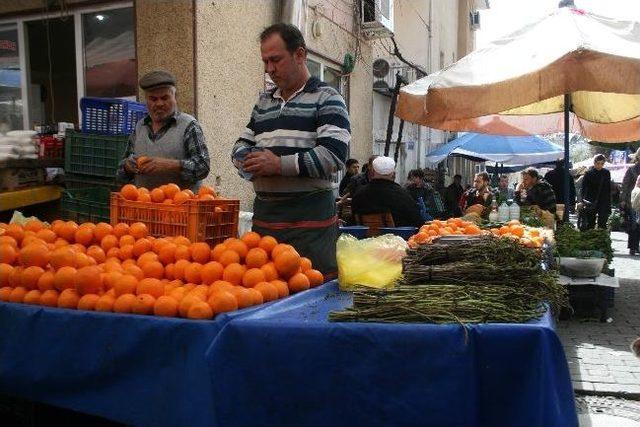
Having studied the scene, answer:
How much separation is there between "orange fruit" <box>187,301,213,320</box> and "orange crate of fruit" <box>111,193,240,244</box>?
32.0 inches

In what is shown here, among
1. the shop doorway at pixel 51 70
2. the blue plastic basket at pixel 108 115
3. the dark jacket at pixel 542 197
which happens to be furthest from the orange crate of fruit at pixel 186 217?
the dark jacket at pixel 542 197

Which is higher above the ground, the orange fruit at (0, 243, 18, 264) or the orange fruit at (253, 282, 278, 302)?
the orange fruit at (0, 243, 18, 264)

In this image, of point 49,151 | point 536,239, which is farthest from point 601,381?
point 49,151

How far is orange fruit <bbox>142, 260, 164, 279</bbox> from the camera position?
2.58m

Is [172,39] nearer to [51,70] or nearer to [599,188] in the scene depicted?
[51,70]

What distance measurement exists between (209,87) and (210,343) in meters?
4.83

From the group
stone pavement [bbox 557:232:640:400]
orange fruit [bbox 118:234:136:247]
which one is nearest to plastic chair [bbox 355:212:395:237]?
stone pavement [bbox 557:232:640:400]

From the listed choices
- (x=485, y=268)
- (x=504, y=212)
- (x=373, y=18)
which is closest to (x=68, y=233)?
(x=485, y=268)

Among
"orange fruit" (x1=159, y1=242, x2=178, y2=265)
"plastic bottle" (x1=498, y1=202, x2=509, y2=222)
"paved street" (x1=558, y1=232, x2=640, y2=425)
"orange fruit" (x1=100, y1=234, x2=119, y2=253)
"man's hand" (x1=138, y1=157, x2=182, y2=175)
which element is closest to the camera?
"orange fruit" (x1=159, y1=242, x2=178, y2=265)

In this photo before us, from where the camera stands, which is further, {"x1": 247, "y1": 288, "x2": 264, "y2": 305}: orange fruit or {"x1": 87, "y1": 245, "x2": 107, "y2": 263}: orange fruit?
{"x1": 87, "y1": 245, "x2": 107, "y2": 263}: orange fruit

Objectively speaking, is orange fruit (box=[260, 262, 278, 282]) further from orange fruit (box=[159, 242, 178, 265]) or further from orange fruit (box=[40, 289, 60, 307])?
orange fruit (box=[40, 289, 60, 307])

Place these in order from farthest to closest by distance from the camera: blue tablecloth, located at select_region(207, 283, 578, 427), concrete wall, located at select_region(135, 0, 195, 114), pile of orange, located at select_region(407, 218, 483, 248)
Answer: concrete wall, located at select_region(135, 0, 195, 114) < pile of orange, located at select_region(407, 218, 483, 248) < blue tablecloth, located at select_region(207, 283, 578, 427)

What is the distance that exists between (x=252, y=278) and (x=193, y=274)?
289 mm

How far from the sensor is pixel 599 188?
12578 mm
